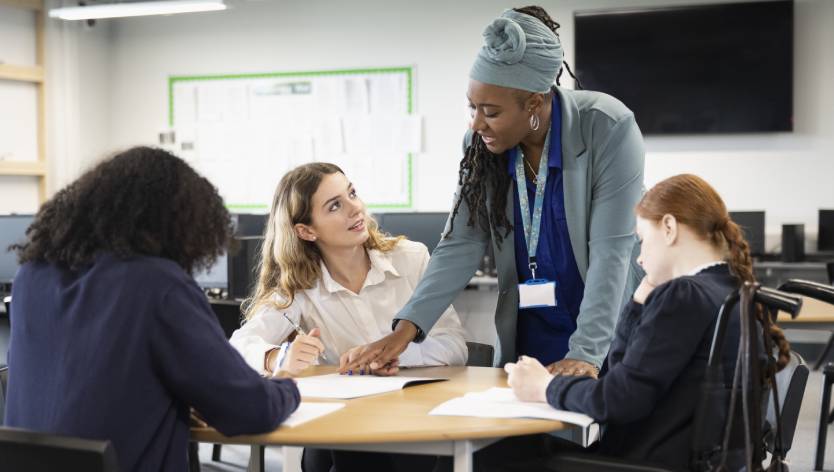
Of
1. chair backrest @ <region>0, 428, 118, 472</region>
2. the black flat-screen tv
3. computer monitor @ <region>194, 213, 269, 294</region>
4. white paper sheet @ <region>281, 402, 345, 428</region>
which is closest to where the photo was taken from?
chair backrest @ <region>0, 428, 118, 472</region>

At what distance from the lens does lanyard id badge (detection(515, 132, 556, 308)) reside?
2.25 m

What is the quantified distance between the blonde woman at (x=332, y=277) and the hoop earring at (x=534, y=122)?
613mm

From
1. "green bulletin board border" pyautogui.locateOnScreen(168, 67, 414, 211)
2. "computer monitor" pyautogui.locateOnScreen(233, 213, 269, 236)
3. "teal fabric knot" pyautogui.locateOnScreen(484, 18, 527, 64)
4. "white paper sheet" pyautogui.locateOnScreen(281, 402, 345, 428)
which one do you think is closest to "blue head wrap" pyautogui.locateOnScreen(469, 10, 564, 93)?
"teal fabric knot" pyautogui.locateOnScreen(484, 18, 527, 64)

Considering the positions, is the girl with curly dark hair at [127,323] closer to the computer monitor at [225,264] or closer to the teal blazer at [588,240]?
the teal blazer at [588,240]

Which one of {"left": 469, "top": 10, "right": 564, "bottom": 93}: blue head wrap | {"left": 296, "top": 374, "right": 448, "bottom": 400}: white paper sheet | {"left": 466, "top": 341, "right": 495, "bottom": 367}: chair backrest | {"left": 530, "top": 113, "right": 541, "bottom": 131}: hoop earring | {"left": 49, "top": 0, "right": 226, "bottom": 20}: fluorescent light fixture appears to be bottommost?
{"left": 466, "top": 341, "right": 495, "bottom": 367}: chair backrest

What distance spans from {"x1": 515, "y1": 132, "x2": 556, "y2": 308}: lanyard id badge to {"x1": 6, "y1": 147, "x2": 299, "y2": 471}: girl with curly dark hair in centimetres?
85

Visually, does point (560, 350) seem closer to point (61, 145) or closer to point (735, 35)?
point (735, 35)

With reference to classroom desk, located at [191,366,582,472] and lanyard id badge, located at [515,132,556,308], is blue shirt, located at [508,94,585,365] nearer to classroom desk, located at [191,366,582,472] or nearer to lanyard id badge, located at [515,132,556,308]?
lanyard id badge, located at [515,132,556,308]

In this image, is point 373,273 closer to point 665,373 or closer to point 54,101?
point 665,373

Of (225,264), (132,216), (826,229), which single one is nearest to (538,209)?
(132,216)

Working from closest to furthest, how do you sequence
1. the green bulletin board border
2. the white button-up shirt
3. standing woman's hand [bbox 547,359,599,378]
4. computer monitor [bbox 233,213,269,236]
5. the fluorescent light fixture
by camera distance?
standing woman's hand [bbox 547,359,599,378], the white button-up shirt, computer monitor [bbox 233,213,269,236], the fluorescent light fixture, the green bulletin board border

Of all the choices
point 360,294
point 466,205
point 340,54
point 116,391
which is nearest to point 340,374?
point 360,294

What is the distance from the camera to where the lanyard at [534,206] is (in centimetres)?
227

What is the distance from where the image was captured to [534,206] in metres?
2.29
